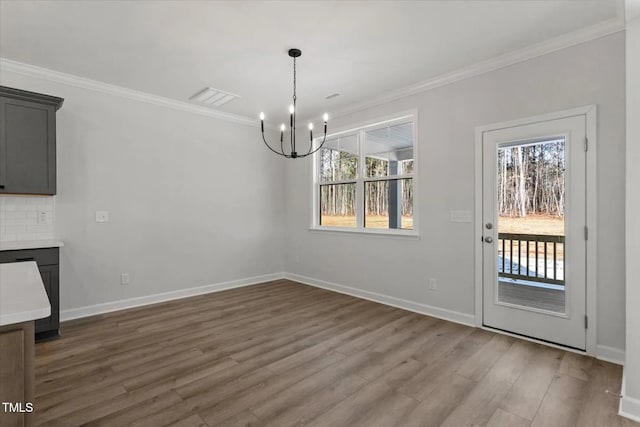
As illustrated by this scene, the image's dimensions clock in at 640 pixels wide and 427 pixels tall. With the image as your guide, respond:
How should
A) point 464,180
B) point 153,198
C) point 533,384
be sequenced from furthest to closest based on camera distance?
point 153,198 < point 464,180 < point 533,384

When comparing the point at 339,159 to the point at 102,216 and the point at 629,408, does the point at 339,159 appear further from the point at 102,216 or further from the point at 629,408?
the point at 629,408

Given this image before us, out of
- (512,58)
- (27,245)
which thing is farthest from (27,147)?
(512,58)

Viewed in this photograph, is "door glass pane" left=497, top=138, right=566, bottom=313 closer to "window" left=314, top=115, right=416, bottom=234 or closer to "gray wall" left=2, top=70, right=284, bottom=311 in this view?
"window" left=314, top=115, right=416, bottom=234

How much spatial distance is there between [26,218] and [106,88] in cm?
174

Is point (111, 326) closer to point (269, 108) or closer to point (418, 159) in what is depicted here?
point (269, 108)

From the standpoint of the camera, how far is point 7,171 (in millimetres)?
3078

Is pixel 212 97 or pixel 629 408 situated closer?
pixel 629 408

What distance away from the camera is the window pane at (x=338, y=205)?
493cm

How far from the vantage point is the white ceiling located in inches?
98.0

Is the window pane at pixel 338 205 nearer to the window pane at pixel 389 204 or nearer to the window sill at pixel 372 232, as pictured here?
the window sill at pixel 372 232

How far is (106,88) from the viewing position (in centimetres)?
391

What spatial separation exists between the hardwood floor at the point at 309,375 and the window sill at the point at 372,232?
1020 millimetres

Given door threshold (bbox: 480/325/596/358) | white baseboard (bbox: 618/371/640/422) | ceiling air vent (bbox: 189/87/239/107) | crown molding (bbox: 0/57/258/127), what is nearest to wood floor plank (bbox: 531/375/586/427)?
white baseboard (bbox: 618/371/640/422)

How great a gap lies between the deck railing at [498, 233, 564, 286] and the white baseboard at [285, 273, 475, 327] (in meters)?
0.66
